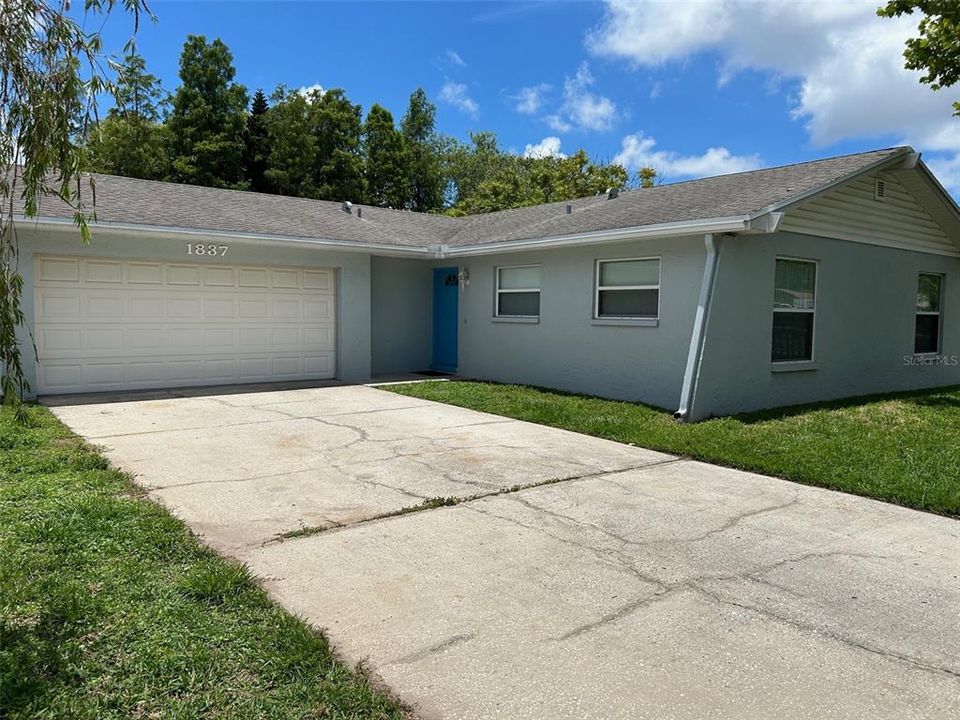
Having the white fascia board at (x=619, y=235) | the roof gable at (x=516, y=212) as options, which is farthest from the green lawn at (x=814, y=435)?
the roof gable at (x=516, y=212)

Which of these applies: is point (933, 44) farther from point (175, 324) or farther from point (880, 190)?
point (175, 324)

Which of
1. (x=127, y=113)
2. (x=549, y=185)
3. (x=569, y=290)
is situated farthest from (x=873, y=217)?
(x=549, y=185)

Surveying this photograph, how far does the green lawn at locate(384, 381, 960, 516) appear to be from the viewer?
636 cm

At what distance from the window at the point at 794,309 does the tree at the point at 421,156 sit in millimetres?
26792

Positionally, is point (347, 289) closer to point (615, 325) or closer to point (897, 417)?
point (615, 325)

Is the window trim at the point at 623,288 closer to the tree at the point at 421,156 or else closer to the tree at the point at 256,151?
the tree at the point at 256,151

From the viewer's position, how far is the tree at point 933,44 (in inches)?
467

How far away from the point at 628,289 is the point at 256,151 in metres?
26.3

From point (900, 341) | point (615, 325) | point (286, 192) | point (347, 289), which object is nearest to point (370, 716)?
point (615, 325)

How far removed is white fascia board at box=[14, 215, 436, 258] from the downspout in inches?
241

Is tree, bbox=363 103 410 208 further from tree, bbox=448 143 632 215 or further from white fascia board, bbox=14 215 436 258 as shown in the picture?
white fascia board, bbox=14 215 436 258

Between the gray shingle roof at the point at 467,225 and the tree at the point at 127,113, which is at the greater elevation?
the gray shingle roof at the point at 467,225

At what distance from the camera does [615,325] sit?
1087 cm

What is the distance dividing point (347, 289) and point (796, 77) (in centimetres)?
1313
